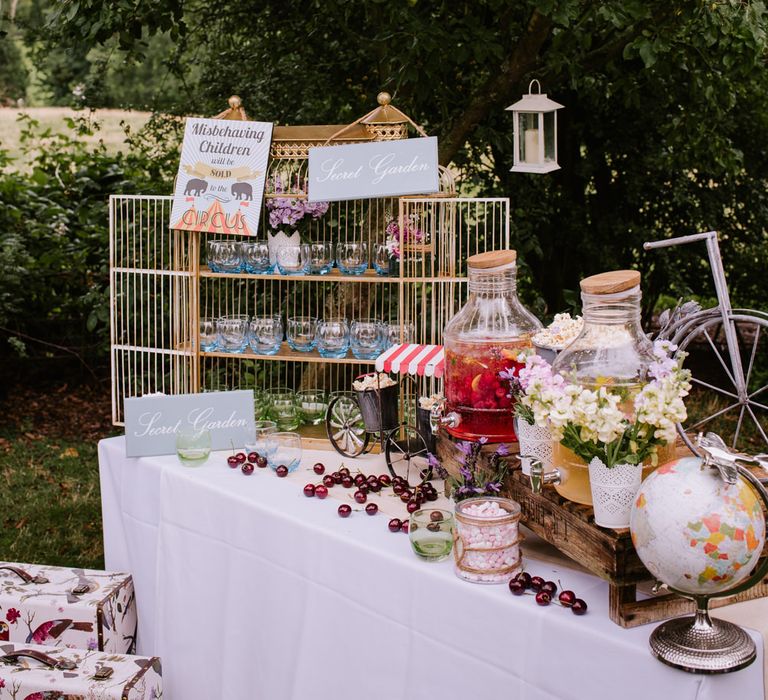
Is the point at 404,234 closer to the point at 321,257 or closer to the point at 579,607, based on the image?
the point at 321,257

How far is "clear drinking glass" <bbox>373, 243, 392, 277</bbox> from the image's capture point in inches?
124

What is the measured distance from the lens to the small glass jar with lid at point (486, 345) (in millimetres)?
2365

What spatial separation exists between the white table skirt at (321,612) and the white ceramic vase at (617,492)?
0.20 metres

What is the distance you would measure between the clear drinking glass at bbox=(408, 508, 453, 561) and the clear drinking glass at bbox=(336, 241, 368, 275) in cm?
125

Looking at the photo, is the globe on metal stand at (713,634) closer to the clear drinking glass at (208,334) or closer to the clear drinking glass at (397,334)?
the clear drinking glass at (397,334)

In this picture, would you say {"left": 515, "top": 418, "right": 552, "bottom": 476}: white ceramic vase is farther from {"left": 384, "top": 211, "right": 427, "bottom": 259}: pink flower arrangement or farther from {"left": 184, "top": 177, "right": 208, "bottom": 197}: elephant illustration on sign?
{"left": 184, "top": 177, "right": 208, "bottom": 197}: elephant illustration on sign

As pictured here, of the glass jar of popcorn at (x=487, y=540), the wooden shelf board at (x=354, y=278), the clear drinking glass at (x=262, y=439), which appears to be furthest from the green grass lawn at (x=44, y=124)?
the glass jar of popcorn at (x=487, y=540)

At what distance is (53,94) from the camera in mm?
12156

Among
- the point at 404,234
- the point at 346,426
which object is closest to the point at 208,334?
the point at 346,426

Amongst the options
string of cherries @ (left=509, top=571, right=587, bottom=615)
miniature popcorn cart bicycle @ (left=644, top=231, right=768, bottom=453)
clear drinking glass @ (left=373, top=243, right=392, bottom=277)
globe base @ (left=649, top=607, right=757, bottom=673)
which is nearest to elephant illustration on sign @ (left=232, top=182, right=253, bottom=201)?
clear drinking glass @ (left=373, top=243, right=392, bottom=277)

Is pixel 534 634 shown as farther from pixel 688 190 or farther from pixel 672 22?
pixel 688 190

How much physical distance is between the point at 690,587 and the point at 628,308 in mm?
588

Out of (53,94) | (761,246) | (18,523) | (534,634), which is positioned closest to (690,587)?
(534,634)

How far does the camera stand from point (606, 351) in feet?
6.45
